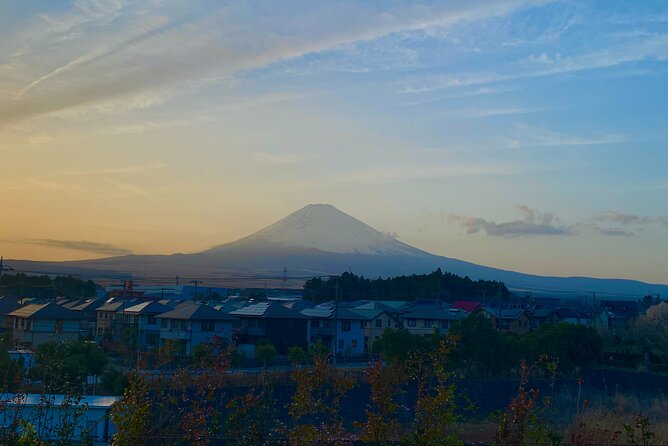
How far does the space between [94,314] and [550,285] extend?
9636cm

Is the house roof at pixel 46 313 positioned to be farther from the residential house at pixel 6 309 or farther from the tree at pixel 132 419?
the tree at pixel 132 419

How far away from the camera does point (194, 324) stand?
21.7 metres

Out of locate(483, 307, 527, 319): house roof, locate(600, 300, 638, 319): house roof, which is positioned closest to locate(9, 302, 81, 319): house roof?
locate(483, 307, 527, 319): house roof

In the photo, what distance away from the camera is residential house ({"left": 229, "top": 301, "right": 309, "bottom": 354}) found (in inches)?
932

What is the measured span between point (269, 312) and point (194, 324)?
3162mm

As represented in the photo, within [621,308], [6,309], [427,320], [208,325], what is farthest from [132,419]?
[621,308]

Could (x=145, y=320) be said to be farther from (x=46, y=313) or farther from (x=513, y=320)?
(x=513, y=320)

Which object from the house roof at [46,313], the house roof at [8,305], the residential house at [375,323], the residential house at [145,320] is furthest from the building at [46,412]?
the house roof at [8,305]

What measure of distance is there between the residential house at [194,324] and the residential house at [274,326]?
1.04 m

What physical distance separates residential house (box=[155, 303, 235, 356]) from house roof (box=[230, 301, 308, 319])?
1485 mm

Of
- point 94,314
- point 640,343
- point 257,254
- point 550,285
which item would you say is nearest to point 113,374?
point 94,314

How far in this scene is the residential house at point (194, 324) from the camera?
21.5m

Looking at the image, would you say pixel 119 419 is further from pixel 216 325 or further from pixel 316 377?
pixel 216 325

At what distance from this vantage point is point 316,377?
400 centimetres
